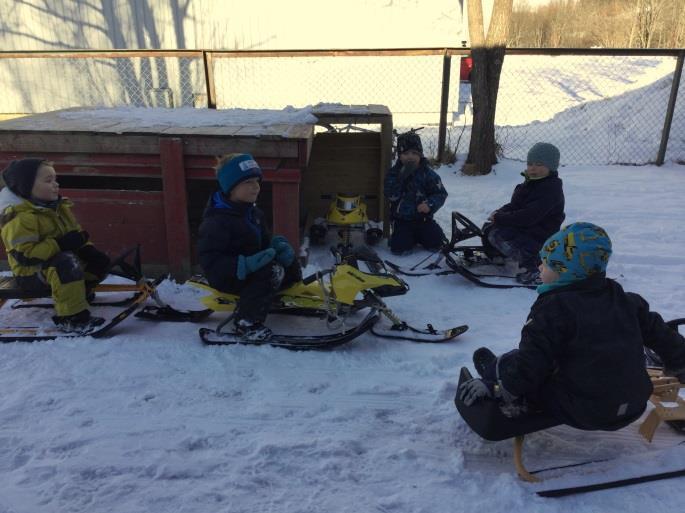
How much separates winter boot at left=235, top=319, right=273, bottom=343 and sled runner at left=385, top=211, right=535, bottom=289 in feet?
5.88

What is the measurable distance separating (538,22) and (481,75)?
23.9 metres

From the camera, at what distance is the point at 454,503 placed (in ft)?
7.27

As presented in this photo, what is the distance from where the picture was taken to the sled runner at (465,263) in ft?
16.0

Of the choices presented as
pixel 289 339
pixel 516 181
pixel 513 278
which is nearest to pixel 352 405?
pixel 289 339

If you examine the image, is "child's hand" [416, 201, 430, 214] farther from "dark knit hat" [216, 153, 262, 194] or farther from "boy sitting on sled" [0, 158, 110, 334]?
"boy sitting on sled" [0, 158, 110, 334]

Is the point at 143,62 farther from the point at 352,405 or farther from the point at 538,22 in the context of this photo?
the point at 538,22

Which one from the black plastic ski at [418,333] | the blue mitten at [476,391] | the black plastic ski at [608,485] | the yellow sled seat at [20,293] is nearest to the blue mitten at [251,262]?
the black plastic ski at [418,333]

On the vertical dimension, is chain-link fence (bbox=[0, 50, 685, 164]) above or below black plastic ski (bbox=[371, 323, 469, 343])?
above

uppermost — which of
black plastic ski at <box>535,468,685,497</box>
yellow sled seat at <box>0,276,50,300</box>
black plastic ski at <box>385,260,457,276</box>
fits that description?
yellow sled seat at <box>0,276,50,300</box>

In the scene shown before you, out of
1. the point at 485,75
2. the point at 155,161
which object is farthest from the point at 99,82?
the point at 155,161

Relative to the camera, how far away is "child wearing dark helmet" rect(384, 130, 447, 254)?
5.57 m

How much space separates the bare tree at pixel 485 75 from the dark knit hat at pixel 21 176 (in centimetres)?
637

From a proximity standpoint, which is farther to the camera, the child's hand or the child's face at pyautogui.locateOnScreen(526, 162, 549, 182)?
the child's hand

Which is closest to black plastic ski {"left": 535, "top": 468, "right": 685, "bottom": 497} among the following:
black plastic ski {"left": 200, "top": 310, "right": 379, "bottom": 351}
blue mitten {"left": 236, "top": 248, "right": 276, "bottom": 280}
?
black plastic ski {"left": 200, "top": 310, "right": 379, "bottom": 351}
